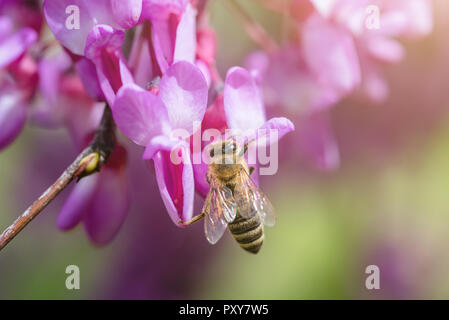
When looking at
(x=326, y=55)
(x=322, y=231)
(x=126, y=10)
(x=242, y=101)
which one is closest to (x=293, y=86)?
(x=326, y=55)

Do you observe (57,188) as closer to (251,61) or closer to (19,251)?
(251,61)

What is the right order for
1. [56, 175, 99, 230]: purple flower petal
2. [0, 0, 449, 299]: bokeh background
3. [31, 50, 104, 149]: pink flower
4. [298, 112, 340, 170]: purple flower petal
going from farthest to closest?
[0, 0, 449, 299]: bokeh background → [298, 112, 340, 170]: purple flower petal → [31, 50, 104, 149]: pink flower → [56, 175, 99, 230]: purple flower petal

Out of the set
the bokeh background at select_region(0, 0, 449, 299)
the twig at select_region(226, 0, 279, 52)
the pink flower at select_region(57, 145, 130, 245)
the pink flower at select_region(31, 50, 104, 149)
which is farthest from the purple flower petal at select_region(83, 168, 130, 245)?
the bokeh background at select_region(0, 0, 449, 299)

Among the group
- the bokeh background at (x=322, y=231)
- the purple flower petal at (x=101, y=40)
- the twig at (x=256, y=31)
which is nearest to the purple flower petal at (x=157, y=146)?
the purple flower petal at (x=101, y=40)

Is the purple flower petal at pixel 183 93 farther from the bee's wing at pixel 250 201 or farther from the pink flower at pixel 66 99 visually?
the pink flower at pixel 66 99

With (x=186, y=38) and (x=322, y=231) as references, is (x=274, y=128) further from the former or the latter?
(x=322, y=231)

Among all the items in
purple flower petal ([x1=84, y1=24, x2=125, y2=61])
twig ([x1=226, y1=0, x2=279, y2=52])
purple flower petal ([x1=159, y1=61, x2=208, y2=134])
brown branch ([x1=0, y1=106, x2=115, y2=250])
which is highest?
twig ([x1=226, y1=0, x2=279, y2=52])

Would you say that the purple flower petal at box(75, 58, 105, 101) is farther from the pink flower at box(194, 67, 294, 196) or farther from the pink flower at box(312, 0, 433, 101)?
the pink flower at box(312, 0, 433, 101)

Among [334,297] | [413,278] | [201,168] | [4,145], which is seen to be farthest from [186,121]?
[413,278]

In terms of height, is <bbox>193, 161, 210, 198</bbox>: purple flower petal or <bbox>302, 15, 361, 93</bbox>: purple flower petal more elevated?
<bbox>302, 15, 361, 93</bbox>: purple flower petal
